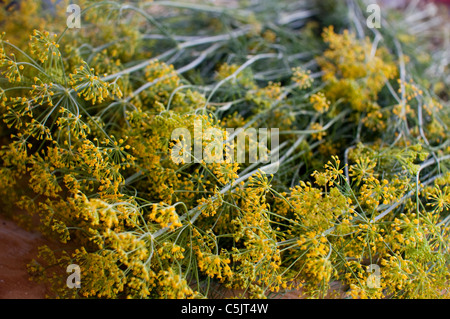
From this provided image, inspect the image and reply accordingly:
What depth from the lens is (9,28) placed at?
6.44 ft

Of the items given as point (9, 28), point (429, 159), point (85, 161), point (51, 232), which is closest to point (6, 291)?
point (51, 232)

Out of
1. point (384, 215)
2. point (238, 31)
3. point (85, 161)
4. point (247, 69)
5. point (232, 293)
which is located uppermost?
point (238, 31)

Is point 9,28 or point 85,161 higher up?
point 9,28

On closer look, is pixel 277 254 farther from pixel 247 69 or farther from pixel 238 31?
pixel 238 31

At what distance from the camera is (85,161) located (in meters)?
1.12

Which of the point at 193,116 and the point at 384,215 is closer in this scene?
the point at 193,116

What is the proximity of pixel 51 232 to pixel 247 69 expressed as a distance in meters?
1.11

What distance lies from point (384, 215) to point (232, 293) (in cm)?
63

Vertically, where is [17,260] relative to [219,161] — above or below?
below

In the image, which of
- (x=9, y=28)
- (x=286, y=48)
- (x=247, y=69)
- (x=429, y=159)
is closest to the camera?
(x=429, y=159)
